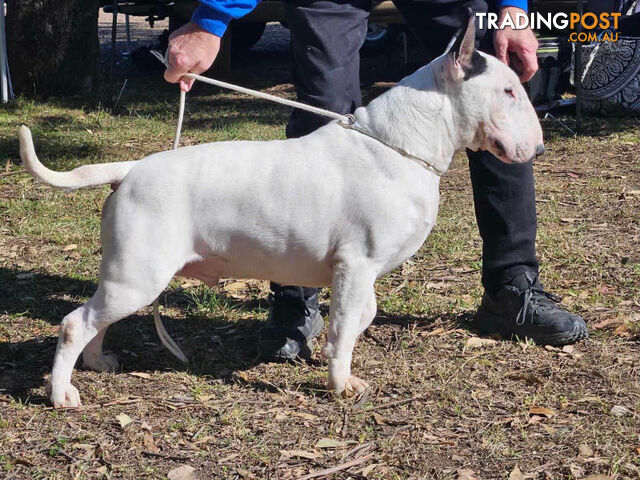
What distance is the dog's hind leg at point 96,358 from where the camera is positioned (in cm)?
359

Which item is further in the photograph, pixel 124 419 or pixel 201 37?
pixel 201 37

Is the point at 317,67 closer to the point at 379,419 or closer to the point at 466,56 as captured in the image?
the point at 466,56

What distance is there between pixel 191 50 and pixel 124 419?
54.1 inches

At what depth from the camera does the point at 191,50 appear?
338cm

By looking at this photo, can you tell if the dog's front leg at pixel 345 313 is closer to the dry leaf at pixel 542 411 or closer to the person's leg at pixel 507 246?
the dry leaf at pixel 542 411

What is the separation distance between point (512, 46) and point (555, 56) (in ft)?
18.8

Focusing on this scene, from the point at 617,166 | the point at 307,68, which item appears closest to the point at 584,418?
the point at 307,68

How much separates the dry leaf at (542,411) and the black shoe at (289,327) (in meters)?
1.00

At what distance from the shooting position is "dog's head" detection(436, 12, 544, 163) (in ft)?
10.5

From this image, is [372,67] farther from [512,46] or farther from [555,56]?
[512,46]

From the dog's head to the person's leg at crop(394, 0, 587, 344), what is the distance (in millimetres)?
602

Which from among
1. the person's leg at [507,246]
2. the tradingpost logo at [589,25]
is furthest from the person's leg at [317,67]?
the tradingpost logo at [589,25]

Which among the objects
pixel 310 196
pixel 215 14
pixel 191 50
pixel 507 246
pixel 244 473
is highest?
pixel 215 14

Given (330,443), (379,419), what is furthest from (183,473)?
(379,419)
